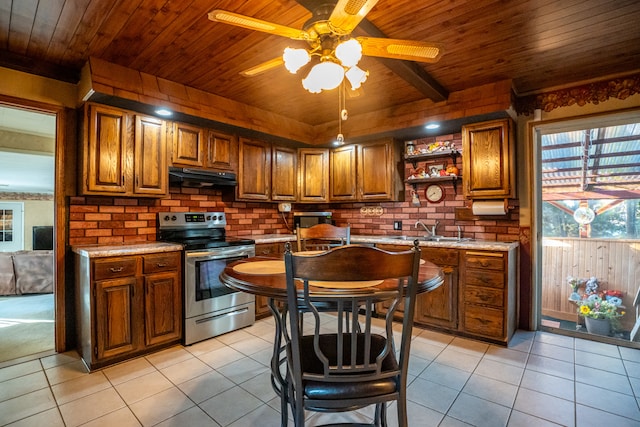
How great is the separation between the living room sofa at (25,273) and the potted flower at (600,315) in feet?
23.2

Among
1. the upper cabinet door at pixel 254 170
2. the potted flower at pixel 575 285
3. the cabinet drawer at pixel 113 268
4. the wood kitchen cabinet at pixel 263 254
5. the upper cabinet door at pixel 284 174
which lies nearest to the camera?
the cabinet drawer at pixel 113 268

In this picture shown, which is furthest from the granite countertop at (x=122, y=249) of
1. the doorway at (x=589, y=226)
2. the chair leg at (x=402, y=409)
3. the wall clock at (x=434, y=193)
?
the doorway at (x=589, y=226)

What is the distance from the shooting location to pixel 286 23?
2045 mm

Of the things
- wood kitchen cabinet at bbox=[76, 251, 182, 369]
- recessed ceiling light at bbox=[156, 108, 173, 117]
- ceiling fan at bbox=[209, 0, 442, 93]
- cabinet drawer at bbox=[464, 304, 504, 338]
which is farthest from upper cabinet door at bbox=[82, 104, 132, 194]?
cabinet drawer at bbox=[464, 304, 504, 338]

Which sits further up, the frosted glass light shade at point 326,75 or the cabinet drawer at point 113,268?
the frosted glass light shade at point 326,75

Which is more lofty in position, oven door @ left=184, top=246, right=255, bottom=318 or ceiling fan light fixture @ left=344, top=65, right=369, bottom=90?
ceiling fan light fixture @ left=344, top=65, right=369, bottom=90

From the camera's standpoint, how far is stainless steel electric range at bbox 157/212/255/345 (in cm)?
277

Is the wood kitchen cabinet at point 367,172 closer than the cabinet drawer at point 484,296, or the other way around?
the cabinet drawer at point 484,296

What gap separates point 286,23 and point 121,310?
7.99ft

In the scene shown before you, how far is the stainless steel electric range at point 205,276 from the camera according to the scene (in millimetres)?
2770

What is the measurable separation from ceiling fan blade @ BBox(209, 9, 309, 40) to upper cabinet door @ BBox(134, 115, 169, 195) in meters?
1.73

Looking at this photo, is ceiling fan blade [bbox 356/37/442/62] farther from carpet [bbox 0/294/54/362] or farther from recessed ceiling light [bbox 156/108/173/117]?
carpet [bbox 0/294/54/362]

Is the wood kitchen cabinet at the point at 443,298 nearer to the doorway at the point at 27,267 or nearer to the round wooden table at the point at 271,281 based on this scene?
the round wooden table at the point at 271,281

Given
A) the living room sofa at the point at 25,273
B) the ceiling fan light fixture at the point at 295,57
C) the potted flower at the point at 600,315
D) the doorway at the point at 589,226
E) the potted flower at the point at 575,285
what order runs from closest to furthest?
the ceiling fan light fixture at the point at 295,57 → the doorway at the point at 589,226 → the potted flower at the point at 600,315 → the potted flower at the point at 575,285 → the living room sofa at the point at 25,273
